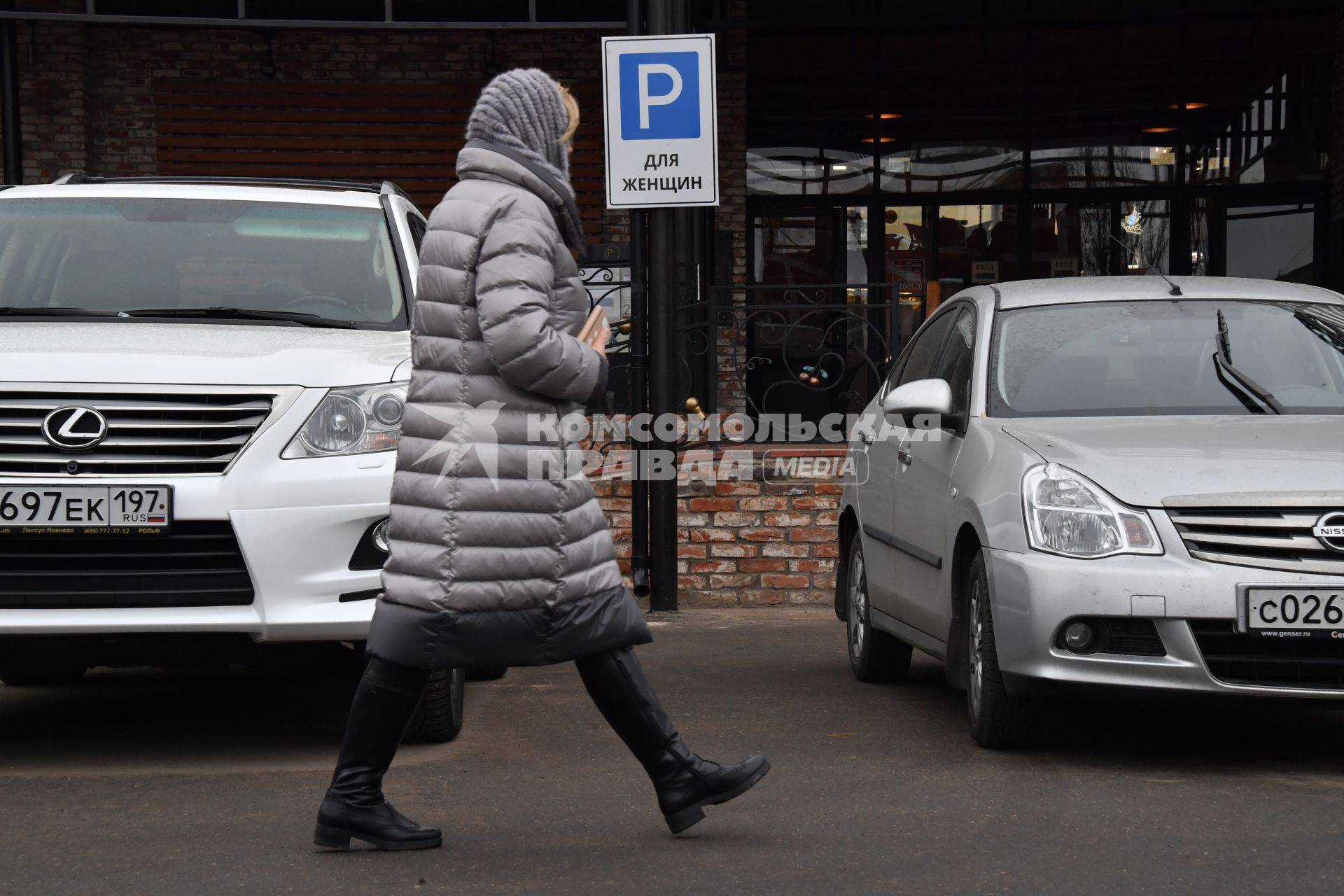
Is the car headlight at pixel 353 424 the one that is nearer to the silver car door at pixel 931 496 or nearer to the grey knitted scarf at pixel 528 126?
the grey knitted scarf at pixel 528 126

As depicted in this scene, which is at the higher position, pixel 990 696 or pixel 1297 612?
pixel 1297 612

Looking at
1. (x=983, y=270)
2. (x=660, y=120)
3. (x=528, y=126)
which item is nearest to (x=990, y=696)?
(x=528, y=126)

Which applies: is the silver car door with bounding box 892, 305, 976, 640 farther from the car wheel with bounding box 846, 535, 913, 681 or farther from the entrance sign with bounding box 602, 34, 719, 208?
the entrance sign with bounding box 602, 34, 719, 208

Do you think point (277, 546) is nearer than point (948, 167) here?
Yes

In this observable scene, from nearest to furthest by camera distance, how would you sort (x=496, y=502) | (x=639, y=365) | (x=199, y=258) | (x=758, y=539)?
1. (x=496, y=502)
2. (x=199, y=258)
3. (x=758, y=539)
4. (x=639, y=365)

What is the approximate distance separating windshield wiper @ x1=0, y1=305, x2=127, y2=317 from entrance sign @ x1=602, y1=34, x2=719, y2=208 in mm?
3533

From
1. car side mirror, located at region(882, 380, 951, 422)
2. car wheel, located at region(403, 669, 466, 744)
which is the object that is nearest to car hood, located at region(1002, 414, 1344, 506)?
car side mirror, located at region(882, 380, 951, 422)

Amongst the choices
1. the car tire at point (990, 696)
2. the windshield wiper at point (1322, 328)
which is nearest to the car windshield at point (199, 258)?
the car tire at point (990, 696)

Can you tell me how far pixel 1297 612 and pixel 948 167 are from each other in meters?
11.1

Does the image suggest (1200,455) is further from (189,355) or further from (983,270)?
(983,270)

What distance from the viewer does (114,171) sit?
563 inches

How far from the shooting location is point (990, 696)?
205 inches

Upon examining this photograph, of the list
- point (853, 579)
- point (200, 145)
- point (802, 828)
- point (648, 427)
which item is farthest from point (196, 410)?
point (200, 145)

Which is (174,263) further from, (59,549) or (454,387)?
(454,387)
